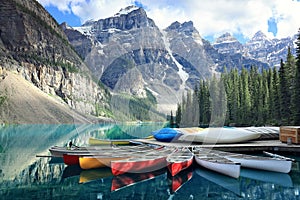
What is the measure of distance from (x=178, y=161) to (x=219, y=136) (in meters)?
9.50

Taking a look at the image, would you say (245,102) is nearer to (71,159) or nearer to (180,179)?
(71,159)

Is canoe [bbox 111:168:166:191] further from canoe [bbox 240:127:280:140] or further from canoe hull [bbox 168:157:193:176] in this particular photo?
canoe [bbox 240:127:280:140]

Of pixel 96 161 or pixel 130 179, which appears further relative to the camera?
pixel 96 161

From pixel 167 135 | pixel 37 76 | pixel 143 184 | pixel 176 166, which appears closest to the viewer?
pixel 143 184

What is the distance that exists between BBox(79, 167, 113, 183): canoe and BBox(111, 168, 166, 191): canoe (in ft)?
3.38

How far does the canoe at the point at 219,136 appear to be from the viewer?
24078 mm

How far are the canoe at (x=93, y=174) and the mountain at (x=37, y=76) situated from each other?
106119 mm

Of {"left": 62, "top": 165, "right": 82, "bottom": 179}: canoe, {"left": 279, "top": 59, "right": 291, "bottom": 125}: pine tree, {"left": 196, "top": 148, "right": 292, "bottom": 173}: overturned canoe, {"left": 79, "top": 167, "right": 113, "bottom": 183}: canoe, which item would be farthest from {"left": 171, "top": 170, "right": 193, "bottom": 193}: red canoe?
{"left": 279, "top": 59, "right": 291, "bottom": 125}: pine tree

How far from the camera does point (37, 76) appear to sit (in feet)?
526

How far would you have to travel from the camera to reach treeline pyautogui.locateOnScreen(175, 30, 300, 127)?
37688mm

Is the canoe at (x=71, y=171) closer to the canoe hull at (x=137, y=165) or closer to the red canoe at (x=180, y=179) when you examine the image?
the canoe hull at (x=137, y=165)

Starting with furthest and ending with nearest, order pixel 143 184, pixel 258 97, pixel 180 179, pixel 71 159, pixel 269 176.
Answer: pixel 258 97 < pixel 71 159 < pixel 269 176 < pixel 180 179 < pixel 143 184

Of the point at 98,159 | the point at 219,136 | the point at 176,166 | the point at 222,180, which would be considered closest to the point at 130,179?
the point at 176,166

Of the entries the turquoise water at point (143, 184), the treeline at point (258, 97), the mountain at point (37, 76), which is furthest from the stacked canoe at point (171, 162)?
the mountain at point (37, 76)
